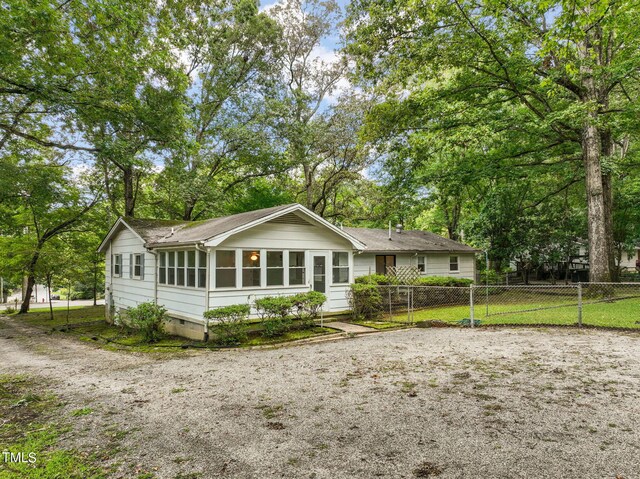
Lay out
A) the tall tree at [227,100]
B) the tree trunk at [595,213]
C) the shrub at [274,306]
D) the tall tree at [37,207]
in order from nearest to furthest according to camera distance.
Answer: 1. the shrub at [274,306]
2. the tree trunk at [595,213]
3. the tall tree at [37,207]
4. the tall tree at [227,100]

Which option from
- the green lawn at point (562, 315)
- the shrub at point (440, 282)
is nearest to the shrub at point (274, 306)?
the green lawn at point (562, 315)

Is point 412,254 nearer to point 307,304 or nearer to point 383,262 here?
point 383,262

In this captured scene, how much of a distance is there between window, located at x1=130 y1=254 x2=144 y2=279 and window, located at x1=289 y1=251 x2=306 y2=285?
602cm

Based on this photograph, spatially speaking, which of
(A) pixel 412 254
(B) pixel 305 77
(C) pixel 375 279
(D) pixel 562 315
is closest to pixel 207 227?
(C) pixel 375 279

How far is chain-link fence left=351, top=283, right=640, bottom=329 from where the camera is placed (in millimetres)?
11148

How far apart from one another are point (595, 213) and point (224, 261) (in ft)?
50.8

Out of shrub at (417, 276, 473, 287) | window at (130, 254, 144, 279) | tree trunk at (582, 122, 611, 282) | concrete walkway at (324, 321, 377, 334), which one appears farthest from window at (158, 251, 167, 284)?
tree trunk at (582, 122, 611, 282)

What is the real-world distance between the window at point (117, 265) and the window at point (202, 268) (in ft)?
24.2

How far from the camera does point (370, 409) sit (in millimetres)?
4953

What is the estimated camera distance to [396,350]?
27.9ft

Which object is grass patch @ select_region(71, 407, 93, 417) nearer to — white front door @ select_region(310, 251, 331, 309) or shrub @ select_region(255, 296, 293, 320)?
shrub @ select_region(255, 296, 293, 320)

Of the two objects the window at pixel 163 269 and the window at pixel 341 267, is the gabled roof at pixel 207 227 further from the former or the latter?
the window at pixel 341 267

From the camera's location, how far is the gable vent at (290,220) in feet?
39.3

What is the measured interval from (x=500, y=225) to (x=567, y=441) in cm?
2254
